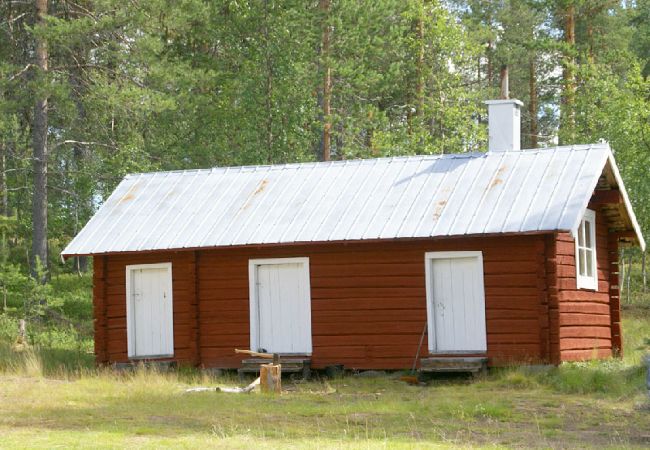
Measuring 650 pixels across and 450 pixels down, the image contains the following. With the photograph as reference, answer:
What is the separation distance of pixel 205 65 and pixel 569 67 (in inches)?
520

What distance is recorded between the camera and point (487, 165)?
77.3 ft

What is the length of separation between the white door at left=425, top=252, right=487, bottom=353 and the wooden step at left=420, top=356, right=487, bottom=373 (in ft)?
1.31

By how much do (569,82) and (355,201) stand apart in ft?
70.2

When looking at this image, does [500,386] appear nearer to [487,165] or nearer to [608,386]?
[608,386]

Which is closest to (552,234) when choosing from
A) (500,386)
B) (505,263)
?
(505,263)

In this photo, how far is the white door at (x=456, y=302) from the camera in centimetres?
2156

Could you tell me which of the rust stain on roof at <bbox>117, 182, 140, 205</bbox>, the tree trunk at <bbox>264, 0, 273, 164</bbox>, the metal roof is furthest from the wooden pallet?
the tree trunk at <bbox>264, 0, 273, 164</bbox>

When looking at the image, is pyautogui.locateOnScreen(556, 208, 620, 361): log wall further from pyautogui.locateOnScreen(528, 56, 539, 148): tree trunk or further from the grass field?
pyautogui.locateOnScreen(528, 56, 539, 148): tree trunk

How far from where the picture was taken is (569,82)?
139 ft

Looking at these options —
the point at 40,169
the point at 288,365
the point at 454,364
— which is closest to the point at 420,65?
the point at 40,169

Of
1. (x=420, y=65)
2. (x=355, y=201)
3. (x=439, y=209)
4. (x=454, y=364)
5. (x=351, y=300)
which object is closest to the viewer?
(x=454, y=364)

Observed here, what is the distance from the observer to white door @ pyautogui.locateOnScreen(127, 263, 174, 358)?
24188 millimetres

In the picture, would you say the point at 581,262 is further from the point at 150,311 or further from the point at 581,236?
the point at 150,311

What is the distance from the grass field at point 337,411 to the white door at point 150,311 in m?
1.33
